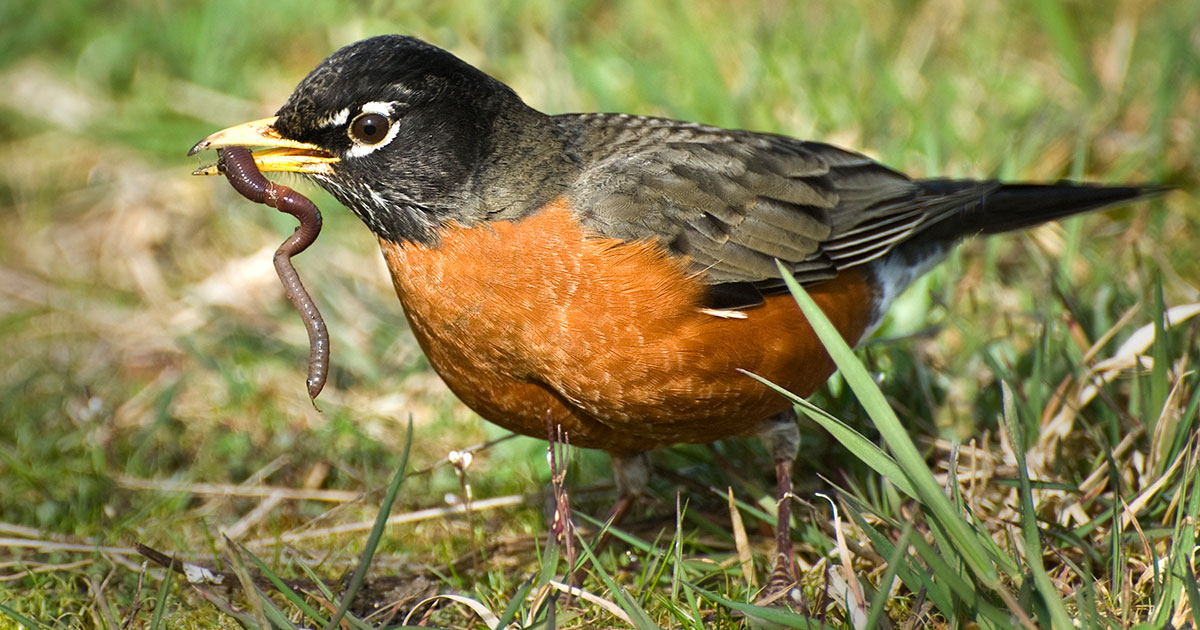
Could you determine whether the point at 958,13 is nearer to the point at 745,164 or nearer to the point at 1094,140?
the point at 1094,140

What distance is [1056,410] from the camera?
4160 millimetres

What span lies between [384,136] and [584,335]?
93 cm

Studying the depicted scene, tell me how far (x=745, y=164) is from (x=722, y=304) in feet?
2.25

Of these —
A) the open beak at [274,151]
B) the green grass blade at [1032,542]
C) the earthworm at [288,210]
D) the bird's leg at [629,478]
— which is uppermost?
the open beak at [274,151]

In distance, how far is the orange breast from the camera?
373cm

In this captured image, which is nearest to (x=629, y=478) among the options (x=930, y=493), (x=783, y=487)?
(x=783, y=487)

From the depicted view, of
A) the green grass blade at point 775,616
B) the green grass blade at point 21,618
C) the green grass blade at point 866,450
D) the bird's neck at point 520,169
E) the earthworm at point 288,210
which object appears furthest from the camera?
the bird's neck at point 520,169

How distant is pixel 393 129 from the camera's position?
154 inches

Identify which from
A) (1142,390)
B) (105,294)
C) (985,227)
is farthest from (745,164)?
(105,294)

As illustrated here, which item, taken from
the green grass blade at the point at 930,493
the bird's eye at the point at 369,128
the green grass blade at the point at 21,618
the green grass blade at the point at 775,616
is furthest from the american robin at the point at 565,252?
the green grass blade at the point at 21,618

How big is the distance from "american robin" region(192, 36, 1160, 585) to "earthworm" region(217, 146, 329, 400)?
9 centimetres

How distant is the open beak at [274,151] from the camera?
3.80 meters

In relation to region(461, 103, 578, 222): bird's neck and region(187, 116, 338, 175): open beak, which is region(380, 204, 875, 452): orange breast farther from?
region(187, 116, 338, 175): open beak

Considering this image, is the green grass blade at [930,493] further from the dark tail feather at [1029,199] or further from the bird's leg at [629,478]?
the dark tail feather at [1029,199]
